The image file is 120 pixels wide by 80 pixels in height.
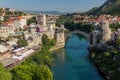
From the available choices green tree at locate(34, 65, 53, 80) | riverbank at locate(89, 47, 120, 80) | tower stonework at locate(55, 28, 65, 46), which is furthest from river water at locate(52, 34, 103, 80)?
green tree at locate(34, 65, 53, 80)

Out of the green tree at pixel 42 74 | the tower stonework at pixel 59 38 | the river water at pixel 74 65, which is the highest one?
the green tree at pixel 42 74

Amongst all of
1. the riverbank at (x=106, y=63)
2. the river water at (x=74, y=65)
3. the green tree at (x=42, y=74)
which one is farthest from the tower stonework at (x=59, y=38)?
the green tree at (x=42, y=74)

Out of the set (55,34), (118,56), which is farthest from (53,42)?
(118,56)

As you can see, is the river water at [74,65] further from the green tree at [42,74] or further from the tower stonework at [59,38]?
the green tree at [42,74]

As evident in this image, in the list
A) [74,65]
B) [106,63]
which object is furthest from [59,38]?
[106,63]

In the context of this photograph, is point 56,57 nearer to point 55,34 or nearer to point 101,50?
point 101,50

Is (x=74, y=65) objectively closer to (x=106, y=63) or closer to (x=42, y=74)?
(x=106, y=63)

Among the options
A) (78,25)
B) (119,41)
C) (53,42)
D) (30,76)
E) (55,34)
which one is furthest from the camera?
(78,25)

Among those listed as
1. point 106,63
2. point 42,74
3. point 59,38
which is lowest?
point 59,38

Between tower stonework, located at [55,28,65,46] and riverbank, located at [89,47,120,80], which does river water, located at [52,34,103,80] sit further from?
tower stonework, located at [55,28,65,46]
